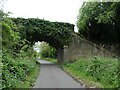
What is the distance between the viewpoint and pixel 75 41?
1161 inches

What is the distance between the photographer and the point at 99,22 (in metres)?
26.3

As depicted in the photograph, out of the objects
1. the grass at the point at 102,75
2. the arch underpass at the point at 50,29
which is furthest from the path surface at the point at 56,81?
the arch underpass at the point at 50,29

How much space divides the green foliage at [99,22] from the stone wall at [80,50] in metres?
1.96

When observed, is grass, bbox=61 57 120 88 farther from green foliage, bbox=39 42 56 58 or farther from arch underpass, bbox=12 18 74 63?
green foliage, bbox=39 42 56 58

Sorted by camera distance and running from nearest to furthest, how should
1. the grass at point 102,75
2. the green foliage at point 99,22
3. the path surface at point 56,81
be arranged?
the grass at point 102,75 < the path surface at point 56,81 < the green foliage at point 99,22

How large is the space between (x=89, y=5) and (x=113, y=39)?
5.24 m

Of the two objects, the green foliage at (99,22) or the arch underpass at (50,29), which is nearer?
the green foliage at (99,22)

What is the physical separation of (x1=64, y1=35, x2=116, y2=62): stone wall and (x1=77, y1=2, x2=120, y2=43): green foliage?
1.96m

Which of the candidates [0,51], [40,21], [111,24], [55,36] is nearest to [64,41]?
[55,36]

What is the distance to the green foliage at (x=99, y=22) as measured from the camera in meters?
25.4

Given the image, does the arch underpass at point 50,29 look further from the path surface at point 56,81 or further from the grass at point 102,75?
the grass at point 102,75

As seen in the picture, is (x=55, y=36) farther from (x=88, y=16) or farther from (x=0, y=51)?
(x=0, y=51)

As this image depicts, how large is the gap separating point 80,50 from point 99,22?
12.1ft

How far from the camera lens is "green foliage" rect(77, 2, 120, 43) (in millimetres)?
25375
